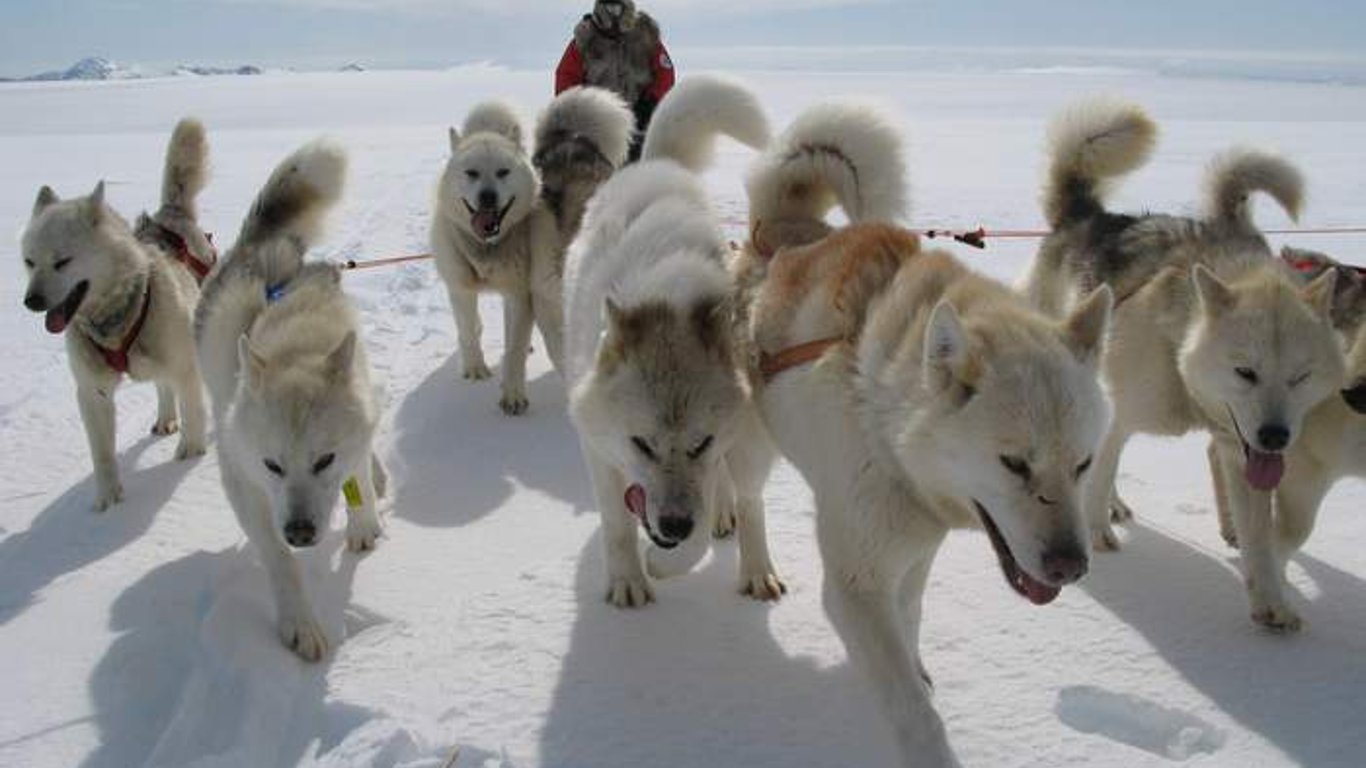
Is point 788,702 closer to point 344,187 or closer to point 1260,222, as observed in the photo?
point 344,187

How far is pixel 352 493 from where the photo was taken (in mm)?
2945

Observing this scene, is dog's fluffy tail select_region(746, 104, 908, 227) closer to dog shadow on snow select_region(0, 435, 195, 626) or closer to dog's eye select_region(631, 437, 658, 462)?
dog's eye select_region(631, 437, 658, 462)

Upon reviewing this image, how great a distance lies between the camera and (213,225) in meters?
8.30

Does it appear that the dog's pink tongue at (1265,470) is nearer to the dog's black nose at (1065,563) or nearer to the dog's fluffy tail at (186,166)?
the dog's black nose at (1065,563)

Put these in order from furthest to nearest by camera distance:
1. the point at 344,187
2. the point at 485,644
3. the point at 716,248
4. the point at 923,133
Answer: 1. the point at 923,133
2. the point at 344,187
3. the point at 716,248
4. the point at 485,644

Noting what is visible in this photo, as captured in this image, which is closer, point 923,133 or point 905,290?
point 905,290

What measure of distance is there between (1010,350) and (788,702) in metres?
0.99

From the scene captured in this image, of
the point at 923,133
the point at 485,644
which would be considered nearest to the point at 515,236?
the point at 485,644

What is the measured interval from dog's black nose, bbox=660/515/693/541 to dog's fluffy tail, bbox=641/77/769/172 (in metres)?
1.85

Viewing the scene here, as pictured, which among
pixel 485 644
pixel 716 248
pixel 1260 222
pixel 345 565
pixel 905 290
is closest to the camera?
pixel 905 290

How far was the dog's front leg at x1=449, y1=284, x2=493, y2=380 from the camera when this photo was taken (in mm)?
4773

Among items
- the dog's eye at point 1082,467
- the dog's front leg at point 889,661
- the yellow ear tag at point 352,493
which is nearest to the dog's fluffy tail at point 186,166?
the yellow ear tag at point 352,493

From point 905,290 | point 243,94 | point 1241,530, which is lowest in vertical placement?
point 243,94

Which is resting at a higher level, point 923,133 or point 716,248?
point 716,248
